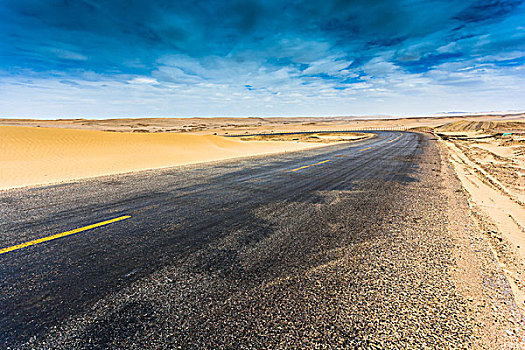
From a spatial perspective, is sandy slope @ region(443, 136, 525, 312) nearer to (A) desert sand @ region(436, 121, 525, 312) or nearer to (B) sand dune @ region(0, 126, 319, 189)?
(A) desert sand @ region(436, 121, 525, 312)

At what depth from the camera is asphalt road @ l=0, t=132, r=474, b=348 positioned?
2.16 m

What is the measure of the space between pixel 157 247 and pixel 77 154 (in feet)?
51.9

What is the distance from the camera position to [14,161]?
1207cm

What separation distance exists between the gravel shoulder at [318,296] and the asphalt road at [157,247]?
22 millimetres

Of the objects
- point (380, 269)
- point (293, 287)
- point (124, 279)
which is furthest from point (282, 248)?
point (124, 279)

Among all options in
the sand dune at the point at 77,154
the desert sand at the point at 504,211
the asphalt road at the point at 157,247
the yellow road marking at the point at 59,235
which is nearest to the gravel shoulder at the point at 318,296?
the asphalt road at the point at 157,247

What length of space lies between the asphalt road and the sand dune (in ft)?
11.6

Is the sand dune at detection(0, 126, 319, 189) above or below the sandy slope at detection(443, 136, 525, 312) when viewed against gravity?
above

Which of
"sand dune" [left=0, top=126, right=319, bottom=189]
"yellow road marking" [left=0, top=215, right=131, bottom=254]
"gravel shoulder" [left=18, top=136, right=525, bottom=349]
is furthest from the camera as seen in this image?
"sand dune" [left=0, top=126, right=319, bottom=189]

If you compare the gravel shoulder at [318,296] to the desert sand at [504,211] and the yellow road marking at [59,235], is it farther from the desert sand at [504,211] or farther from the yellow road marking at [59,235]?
the yellow road marking at [59,235]

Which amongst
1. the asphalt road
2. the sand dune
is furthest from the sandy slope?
the sand dune

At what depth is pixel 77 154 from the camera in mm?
15352

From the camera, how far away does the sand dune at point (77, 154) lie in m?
9.71

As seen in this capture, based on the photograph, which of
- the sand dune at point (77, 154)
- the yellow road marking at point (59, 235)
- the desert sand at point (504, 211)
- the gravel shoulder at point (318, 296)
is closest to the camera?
the gravel shoulder at point (318, 296)
